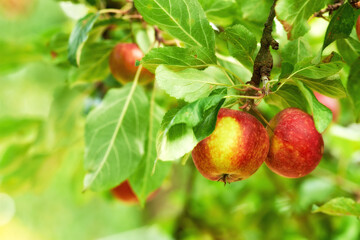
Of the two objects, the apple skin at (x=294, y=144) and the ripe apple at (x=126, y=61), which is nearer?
the apple skin at (x=294, y=144)

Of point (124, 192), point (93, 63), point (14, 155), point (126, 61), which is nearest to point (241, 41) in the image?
point (126, 61)

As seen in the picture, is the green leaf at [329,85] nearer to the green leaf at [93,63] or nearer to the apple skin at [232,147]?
the apple skin at [232,147]

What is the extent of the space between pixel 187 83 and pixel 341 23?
0.18 meters

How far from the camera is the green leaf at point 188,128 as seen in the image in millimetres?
419

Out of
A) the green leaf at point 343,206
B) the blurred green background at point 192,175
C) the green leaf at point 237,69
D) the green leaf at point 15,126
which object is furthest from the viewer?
the green leaf at point 15,126

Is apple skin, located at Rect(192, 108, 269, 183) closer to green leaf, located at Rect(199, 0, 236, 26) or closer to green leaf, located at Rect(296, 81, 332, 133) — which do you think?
green leaf, located at Rect(296, 81, 332, 133)

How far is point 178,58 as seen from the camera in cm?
49

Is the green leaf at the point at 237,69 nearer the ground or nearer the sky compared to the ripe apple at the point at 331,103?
A: nearer the sky

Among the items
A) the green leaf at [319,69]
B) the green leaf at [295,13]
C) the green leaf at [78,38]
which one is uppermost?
the green leaf at [295,13]

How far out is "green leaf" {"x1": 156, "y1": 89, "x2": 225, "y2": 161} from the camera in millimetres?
419

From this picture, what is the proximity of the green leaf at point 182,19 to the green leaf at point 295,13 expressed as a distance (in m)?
0.09

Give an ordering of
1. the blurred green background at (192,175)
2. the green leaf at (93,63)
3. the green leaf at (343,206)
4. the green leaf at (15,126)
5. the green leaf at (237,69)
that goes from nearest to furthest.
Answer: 1. the green leaf at (343,206)
2. the green leaf at (237,69)
3. the green leaf at (93,63)
4. the blurred green background at (192,175)
5. the green leaf at (15,126)

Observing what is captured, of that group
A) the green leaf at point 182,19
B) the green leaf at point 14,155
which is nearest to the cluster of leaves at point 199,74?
the green leaf at point 182,19

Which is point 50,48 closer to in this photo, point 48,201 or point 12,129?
point 12,129
